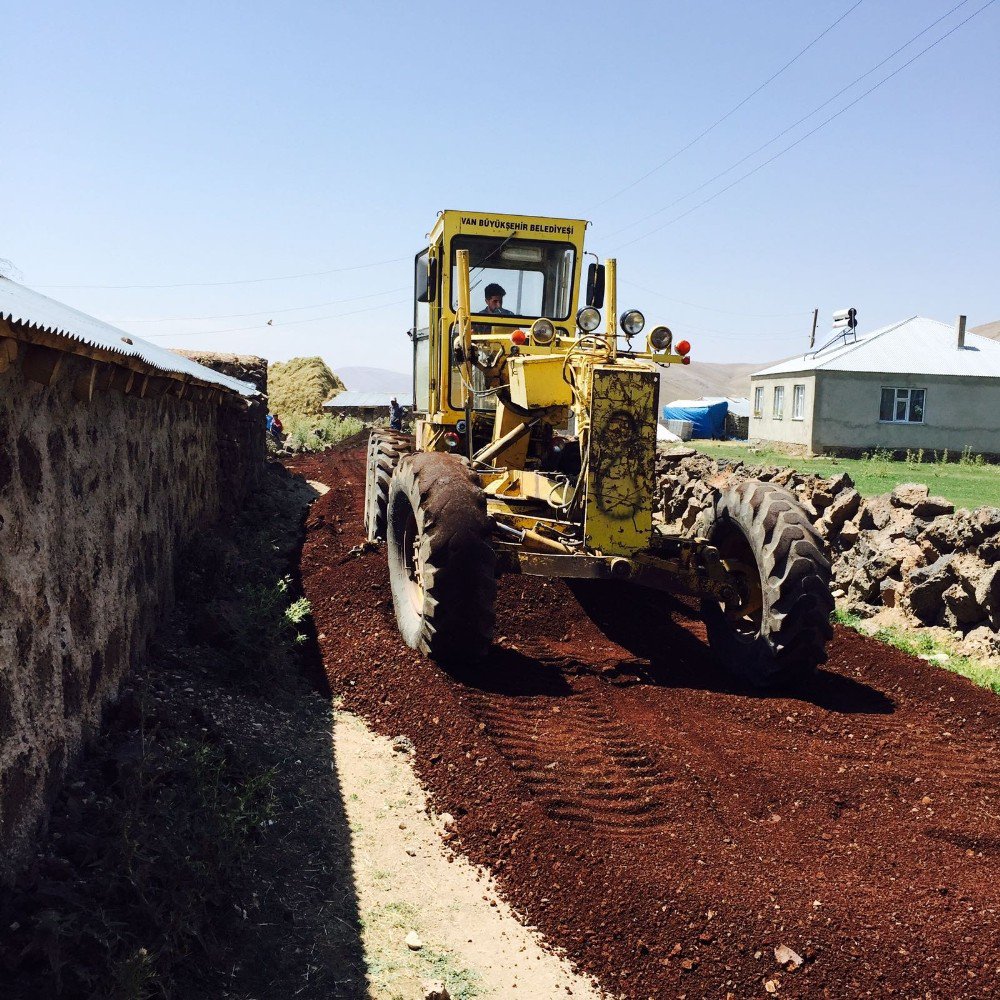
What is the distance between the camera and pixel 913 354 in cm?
2872

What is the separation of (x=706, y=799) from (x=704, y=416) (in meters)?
35.6

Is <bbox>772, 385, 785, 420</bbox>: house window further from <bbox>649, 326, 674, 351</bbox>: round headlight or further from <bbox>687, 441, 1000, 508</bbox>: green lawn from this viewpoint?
<bbox>649, 326, 674, 351</bbox>: round headlight

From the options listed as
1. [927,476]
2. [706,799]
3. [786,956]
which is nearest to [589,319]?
[706,799]

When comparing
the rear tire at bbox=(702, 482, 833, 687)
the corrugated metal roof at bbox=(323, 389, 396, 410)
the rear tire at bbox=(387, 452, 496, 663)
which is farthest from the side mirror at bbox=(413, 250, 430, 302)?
the corrugated metal roof at bbox=(323, 389, 396, 410)

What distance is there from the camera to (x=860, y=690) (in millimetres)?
6891

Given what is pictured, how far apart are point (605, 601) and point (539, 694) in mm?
2323

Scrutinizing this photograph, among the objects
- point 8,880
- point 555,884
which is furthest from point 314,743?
point 8,880

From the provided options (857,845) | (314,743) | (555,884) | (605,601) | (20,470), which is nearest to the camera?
(20,470)

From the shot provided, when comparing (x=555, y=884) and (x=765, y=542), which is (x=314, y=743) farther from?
(x=765, y=542)

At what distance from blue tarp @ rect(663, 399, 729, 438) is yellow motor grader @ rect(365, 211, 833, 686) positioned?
31.4m

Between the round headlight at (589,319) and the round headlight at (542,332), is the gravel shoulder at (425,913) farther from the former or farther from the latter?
the round headlight at (589,319)

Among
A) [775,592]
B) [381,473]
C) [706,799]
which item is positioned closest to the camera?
[706,799]

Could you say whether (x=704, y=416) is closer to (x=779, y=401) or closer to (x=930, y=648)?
(x=779, y=401)

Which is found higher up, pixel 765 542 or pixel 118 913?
pixel 765 542
